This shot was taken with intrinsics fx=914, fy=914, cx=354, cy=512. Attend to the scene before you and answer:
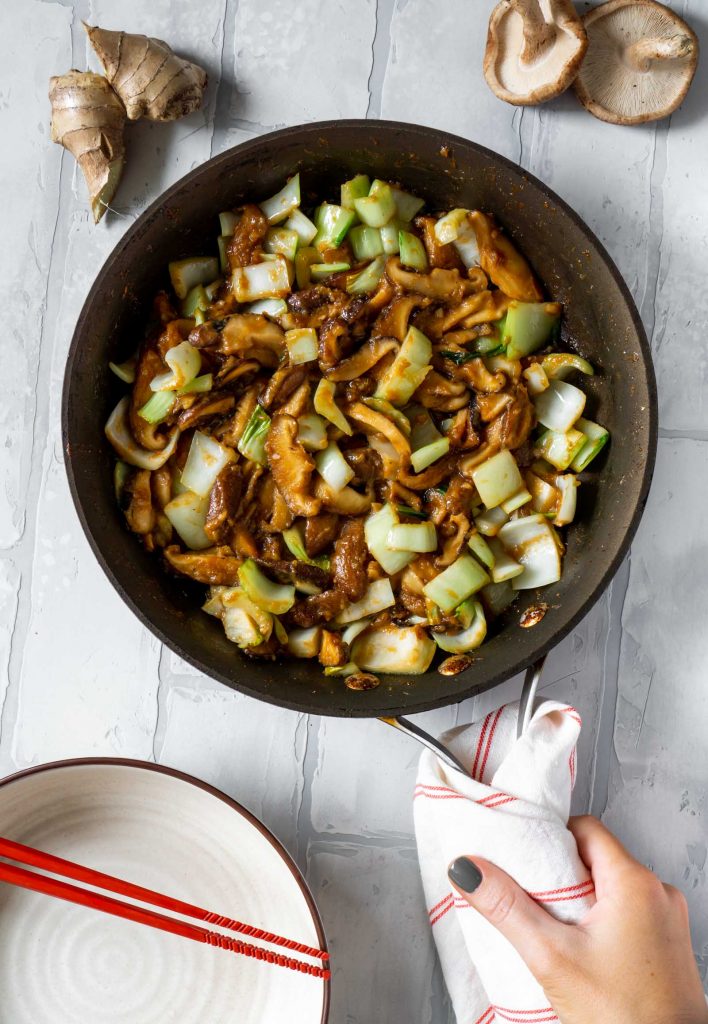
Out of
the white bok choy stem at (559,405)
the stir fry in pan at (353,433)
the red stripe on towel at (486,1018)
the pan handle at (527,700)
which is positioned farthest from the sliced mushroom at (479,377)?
the red stripe on towel at (486,1018)

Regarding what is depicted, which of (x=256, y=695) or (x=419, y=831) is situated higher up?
(x=256, y=695)

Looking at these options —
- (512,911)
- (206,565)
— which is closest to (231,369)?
(206,565)

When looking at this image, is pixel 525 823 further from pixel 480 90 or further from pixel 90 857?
pixel 480 90

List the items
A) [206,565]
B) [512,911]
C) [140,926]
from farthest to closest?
[140,926] → [206,565] → [512,911]

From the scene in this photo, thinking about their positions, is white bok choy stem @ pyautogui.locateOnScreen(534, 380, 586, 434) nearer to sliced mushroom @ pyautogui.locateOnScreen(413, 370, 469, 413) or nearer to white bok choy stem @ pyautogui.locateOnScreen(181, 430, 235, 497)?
sliced mushroom @ pyautogui.locateOnScreen(413, 370, 469, 413)

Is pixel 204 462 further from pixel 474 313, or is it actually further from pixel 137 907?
pixel 137 907

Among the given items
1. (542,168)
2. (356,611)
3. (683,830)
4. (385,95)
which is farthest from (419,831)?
(385,95)
